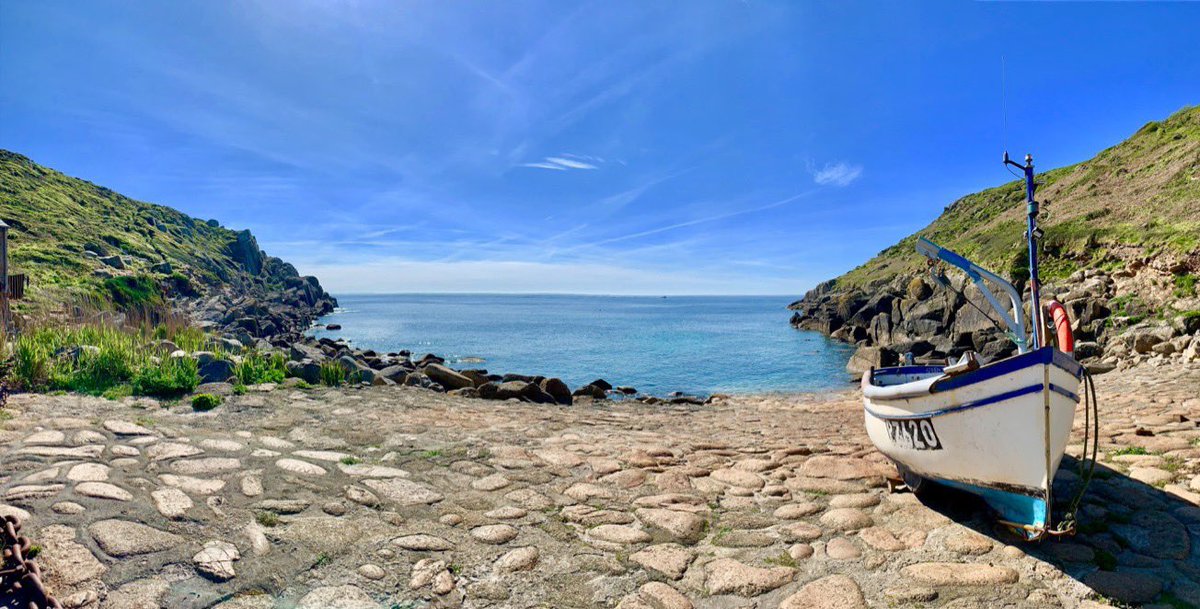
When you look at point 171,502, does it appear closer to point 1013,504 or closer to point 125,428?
point 125,428

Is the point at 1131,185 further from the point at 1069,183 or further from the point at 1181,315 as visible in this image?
the point at 1181,315

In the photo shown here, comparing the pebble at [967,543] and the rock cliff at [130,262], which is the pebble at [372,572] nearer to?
the pebble at [967,543]

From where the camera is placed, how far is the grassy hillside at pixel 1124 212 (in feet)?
67.1

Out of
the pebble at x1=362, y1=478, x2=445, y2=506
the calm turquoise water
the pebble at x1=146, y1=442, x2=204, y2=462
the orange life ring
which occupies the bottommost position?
the calm turquoise water

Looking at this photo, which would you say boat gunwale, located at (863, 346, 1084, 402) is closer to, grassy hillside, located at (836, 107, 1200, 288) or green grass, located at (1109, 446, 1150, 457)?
grassy hillside, located at (836, 107, 1200, 288)

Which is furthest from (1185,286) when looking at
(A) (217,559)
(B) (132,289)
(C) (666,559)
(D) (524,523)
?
(B) (132,289)

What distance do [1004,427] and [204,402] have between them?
30.0ft

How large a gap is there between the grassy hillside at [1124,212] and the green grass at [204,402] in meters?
10.5

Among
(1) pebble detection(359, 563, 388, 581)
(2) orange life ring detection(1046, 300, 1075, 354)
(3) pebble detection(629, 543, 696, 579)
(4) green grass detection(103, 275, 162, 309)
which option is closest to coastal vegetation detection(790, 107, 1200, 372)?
(2) orange life ring detection(1046, 300, 1075, 354)

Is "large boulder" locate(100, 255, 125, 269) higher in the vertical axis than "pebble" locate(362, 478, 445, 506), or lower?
higher

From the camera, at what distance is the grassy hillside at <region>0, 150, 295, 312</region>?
133 ft

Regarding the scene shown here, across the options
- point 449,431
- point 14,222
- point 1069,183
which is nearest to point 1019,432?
point 449,431

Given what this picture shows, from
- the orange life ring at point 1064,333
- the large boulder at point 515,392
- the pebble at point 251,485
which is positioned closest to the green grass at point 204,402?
the pebble at point 251,485

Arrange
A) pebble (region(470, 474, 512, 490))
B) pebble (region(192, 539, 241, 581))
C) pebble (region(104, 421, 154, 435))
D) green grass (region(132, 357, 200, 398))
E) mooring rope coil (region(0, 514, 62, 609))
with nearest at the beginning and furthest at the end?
1. mooring rope coil (region(0, 514, 62, 609))
2. pebble (region(192, 539, 241, 581))
3. pebble (region(470, 474, 512, 490))
4. pebble (region(104, 421, 154, 435))
5. green grass (region(132, 357, 200, 398))
